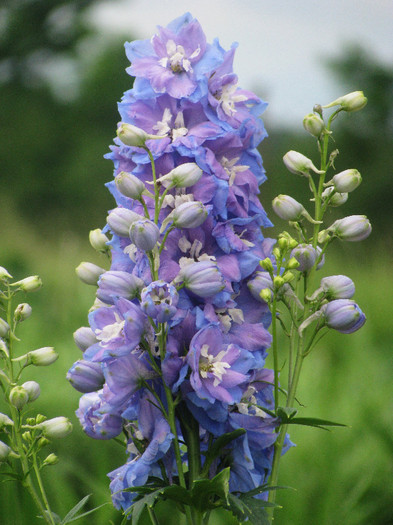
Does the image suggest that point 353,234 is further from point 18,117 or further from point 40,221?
point 18,117

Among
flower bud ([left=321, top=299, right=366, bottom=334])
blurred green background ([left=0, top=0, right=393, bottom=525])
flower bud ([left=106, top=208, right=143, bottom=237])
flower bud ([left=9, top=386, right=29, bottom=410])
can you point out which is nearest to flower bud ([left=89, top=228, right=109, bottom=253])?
flower bud ([left=106, top=208, right=143, bottom=237])

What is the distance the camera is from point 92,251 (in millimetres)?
5770

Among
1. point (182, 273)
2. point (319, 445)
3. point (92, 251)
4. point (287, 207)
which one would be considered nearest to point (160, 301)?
point (182, 273)

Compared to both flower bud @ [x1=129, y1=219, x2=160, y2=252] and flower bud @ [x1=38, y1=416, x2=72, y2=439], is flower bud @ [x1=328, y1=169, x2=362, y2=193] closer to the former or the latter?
flower bud @ [x1=129, y1=219, x2=160, y2=252]

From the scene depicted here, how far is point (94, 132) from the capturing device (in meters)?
14.9

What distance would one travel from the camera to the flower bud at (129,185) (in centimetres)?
88

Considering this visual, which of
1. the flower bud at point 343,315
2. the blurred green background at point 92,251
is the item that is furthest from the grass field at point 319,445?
the flower bud at point 343,315

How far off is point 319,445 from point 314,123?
1.32 meters

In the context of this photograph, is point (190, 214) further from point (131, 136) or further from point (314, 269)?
point (314, 269)

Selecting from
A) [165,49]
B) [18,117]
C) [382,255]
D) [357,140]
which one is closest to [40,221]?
[18,117]

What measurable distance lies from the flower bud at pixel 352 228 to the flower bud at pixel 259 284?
4.9 inches

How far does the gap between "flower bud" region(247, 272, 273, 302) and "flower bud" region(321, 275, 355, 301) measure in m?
0.09

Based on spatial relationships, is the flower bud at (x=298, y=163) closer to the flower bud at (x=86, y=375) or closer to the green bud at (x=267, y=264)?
the green bud at (x=267, y=264)

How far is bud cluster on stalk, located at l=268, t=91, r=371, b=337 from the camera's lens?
37.5 inches
